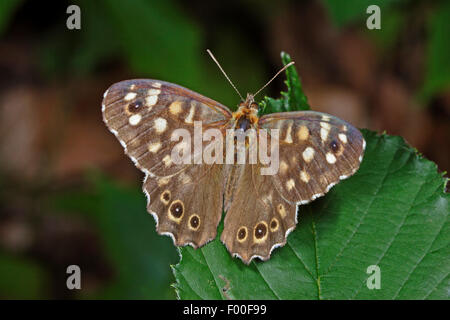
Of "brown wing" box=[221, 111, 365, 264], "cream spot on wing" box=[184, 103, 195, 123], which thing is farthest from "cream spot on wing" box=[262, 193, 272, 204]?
"cream spot on wing" box=[184, 103, 195, 123]

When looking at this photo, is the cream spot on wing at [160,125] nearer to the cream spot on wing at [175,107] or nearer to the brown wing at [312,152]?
the cream spot on wing at [175,107]

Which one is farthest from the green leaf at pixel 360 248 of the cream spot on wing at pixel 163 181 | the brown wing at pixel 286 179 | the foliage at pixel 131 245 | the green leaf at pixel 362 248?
the foliage at pixel 131 245

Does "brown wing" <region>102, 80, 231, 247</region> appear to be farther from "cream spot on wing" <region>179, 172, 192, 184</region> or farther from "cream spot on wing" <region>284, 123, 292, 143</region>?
"cream spot on wing" <region>284, 123, 292, 143</region>

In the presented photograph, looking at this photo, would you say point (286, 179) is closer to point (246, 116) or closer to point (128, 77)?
point (246, 116)

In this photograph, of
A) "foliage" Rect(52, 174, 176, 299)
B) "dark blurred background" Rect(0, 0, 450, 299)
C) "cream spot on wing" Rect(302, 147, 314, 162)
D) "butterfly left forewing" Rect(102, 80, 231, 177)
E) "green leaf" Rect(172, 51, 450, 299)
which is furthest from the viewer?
"dark blurred background" Rect(0, 0, 450, 299)

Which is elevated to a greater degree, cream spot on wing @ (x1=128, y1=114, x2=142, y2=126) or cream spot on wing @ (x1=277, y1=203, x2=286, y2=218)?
cream spot on wing @ (x1=128, y1=114, x2=142, y2=126)

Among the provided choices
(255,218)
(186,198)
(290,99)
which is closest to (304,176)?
(255,218)
